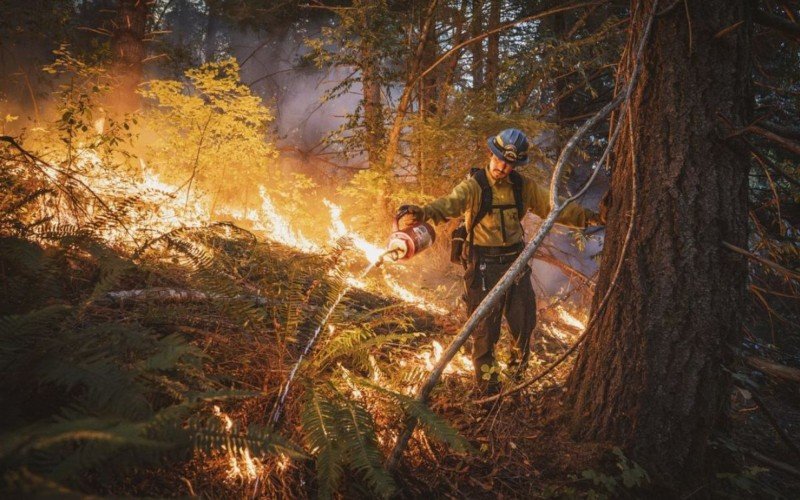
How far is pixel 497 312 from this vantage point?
3895 millimetres

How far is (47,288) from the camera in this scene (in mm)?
2219

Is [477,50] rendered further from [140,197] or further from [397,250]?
[397,250]

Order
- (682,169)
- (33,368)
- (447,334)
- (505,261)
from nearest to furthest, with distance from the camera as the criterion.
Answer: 1. (33,368)
2. (682,169)
3. (505,261)
4. (447,334)

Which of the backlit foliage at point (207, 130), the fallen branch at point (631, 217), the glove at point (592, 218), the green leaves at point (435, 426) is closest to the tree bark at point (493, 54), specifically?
the backlit foliage at point (207, 130)

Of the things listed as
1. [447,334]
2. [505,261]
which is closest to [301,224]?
[447,334]

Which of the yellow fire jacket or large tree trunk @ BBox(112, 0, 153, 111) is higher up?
large tree trunk @ BBox(112, 0, 153, 111)

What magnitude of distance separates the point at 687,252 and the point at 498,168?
1.97 m

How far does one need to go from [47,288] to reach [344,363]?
6.45 feet

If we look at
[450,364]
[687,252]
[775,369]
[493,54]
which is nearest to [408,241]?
[450,364]

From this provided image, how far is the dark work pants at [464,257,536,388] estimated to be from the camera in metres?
3.80

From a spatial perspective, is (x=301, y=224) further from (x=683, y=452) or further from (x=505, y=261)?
(x=683, y=452)

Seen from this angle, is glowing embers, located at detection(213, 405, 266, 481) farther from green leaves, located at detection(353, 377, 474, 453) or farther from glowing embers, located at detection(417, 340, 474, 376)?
glowing embers, located at detection(417, 340, 474, 376)

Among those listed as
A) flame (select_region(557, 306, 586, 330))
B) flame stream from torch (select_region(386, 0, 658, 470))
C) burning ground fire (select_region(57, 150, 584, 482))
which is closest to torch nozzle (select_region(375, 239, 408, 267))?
burning ground fire (select_region(57, 150, 584, 482))

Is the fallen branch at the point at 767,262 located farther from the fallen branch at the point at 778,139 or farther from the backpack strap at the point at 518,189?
the backpack strap at the point at 518,189
